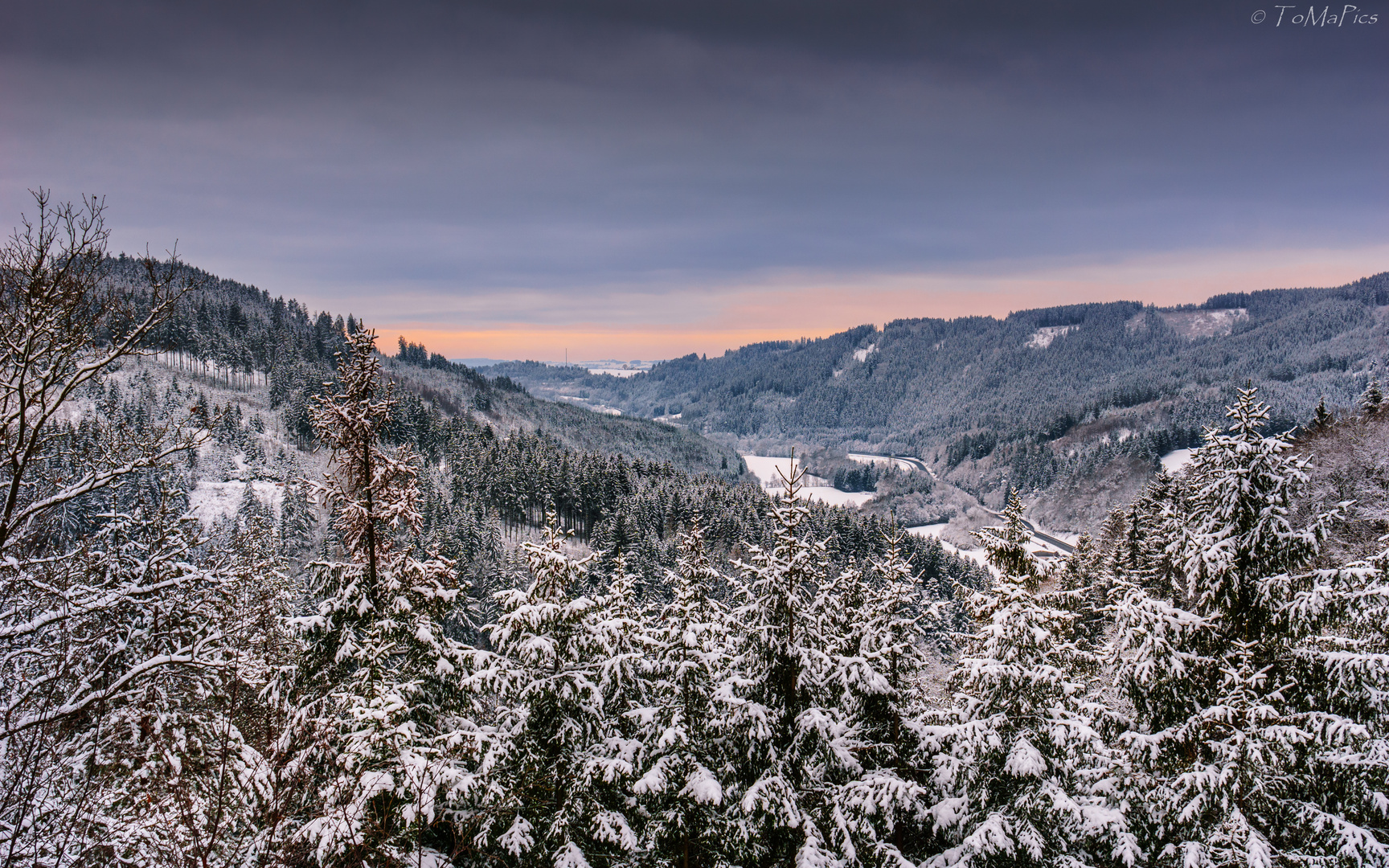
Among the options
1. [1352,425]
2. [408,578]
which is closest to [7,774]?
[408,578]

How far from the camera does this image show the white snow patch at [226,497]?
3034 inches

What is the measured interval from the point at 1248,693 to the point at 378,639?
1596 cm

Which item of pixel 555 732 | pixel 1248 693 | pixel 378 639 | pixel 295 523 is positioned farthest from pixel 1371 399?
pixel 295 523

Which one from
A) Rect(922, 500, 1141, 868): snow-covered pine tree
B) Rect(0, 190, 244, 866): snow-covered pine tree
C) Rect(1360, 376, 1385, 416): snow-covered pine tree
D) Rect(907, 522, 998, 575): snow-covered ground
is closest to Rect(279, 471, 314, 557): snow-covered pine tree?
Rect(0, 190, 244, 866): snow-covered pine tree

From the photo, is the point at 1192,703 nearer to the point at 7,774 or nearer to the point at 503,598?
the point at 503,598

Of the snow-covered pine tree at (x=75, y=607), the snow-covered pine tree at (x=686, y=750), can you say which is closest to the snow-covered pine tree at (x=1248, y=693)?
the snow-covered pine tree at (x=686, y=750)

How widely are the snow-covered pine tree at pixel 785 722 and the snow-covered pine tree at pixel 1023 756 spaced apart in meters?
2.14

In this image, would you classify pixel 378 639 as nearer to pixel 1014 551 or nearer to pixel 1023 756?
pixel 1023 756

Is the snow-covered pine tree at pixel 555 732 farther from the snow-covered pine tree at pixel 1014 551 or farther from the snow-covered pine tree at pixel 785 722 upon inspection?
the snow-covered pine tree at pixel 1014 551

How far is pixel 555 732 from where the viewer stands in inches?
467

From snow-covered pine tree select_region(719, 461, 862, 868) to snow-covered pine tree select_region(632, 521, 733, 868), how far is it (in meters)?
0.48

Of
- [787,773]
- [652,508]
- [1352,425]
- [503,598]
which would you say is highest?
[1352,425]

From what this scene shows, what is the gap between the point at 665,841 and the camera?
1278 cm

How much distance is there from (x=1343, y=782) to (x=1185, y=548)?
4383 millimetres
